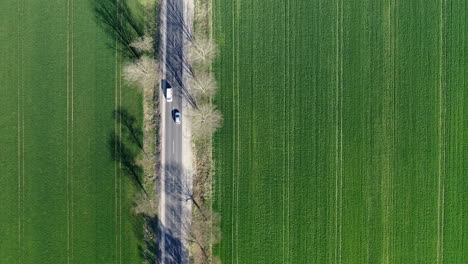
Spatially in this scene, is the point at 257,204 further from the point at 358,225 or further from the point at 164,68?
the point at 164,68

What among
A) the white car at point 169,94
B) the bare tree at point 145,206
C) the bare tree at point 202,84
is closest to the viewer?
the white car at point 169,94

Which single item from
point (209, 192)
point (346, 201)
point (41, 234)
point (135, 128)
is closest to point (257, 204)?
point (209, 192)

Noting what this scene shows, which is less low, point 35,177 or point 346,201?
point 35,177

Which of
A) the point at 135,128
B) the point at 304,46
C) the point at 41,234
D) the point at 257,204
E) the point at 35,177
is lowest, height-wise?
the point at 41,234

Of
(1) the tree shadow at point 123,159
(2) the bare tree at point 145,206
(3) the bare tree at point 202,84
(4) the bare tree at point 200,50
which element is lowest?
(2) the bare tree at point 145,206

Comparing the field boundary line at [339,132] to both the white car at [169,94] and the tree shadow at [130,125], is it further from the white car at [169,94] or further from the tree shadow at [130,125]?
the tree shadow at [130,125]

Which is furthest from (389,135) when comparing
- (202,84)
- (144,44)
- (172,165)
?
(144,44)

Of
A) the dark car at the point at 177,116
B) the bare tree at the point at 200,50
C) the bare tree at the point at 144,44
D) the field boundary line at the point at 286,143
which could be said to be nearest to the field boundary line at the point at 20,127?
the bare tree at the point at 144,44

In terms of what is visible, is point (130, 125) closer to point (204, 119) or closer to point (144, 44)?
point (204, 119)
